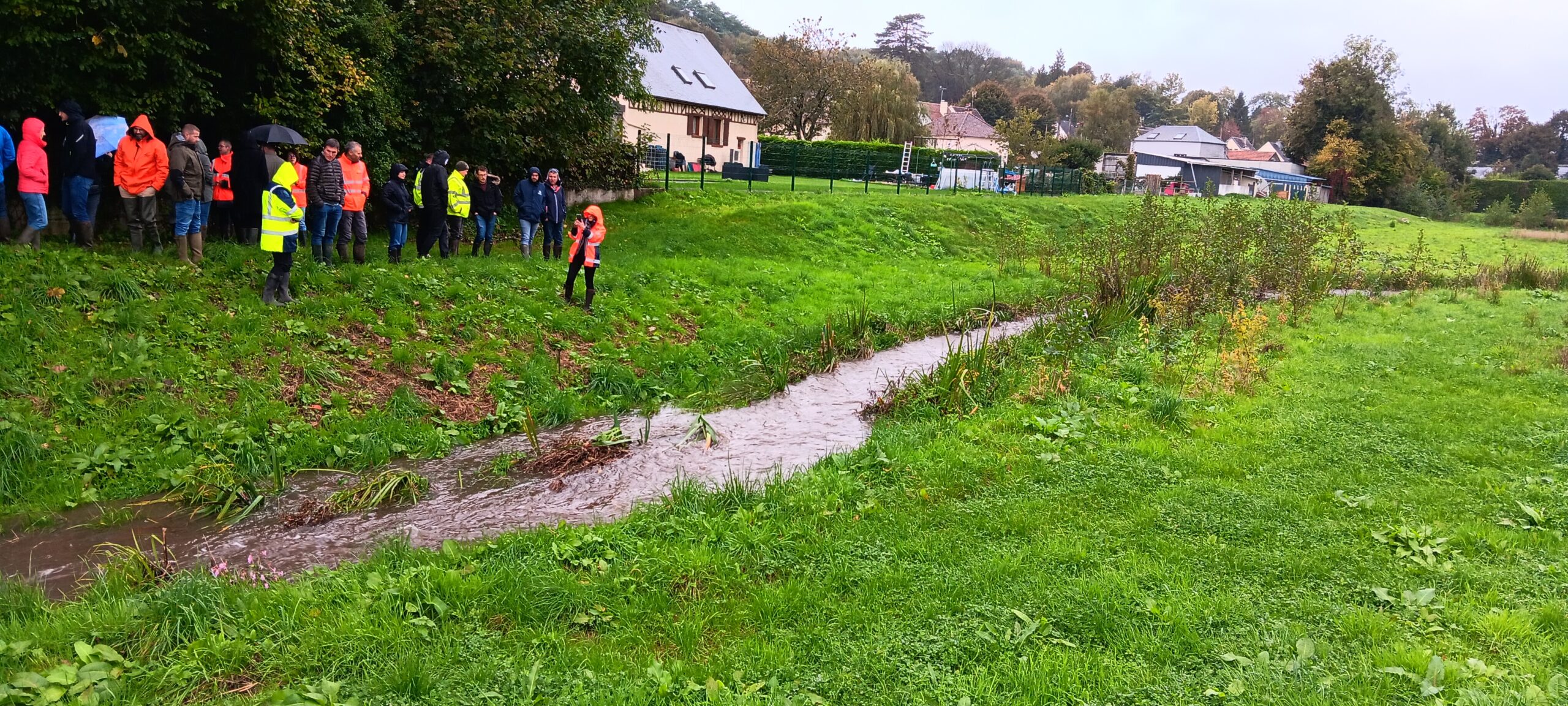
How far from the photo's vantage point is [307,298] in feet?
34.5

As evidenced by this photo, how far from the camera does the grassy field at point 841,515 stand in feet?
14.9

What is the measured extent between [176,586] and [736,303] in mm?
10348

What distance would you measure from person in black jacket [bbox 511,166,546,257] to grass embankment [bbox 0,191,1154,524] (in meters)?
0.59

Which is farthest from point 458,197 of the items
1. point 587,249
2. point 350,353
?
point 350,353

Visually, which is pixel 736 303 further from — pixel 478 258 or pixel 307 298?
pixel 307 298

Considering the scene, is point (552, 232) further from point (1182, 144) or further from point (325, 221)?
point (1182, 144)

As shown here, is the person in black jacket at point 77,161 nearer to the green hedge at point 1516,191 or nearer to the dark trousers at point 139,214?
the dark trousers at point 139,214

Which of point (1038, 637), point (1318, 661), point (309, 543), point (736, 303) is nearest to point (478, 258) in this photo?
point (736, 303)

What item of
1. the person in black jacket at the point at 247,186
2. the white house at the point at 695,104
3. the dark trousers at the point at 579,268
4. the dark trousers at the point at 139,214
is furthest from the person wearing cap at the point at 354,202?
the white house at the point at 695,104

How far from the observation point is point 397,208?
502 inches

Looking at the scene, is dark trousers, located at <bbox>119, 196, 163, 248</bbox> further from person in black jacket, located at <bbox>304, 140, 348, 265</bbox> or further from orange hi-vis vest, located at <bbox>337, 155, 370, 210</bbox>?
orange hi-vis vest, located at <bbox>337, 155, 370, 210</bbox>

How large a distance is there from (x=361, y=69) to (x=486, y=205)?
9.31ft

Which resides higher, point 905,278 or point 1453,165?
point 1453,165

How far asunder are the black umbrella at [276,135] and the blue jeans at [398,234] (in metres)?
1.81
